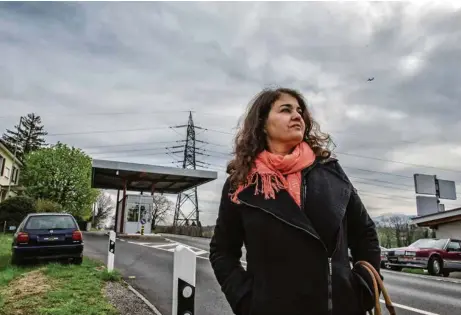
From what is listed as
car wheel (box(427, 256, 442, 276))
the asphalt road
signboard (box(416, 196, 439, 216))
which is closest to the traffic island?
the asphalt road

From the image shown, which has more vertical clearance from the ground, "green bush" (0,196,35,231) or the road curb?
"green bush" (0,196,35,231)

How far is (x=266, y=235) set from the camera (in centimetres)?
160

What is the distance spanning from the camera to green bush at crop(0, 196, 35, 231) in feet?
90.7

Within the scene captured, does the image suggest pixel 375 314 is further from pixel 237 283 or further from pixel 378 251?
pixel 237 283

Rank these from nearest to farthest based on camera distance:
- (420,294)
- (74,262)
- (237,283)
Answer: (237,283), (420,294), (74,262)

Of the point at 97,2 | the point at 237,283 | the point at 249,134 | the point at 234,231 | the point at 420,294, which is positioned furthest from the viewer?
the point at 97,2

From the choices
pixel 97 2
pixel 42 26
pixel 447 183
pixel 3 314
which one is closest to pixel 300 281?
pixel 3 314

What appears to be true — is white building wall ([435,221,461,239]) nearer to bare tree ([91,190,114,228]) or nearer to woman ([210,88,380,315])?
woman ([210,88,380,315])

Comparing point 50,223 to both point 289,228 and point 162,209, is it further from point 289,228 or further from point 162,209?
point 162,209

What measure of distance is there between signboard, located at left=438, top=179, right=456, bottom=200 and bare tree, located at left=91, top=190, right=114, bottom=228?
68127 mm

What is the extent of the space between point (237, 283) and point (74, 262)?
31.0 ft

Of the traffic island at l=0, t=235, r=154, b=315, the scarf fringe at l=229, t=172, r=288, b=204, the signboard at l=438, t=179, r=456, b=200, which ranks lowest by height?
the traffic island at l=0, t=235, r=154, b=315

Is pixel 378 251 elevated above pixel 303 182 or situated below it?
below

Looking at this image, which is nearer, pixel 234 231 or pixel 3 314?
pixel 234 231
